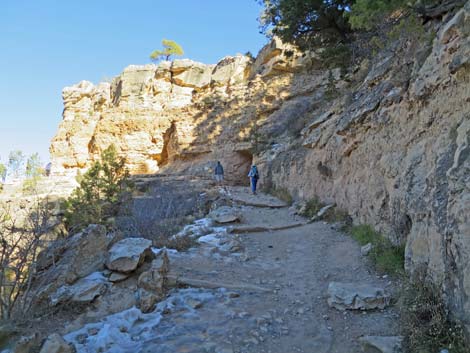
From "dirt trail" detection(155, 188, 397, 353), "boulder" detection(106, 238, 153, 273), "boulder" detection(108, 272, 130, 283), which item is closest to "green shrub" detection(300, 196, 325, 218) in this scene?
"dirt trail" detection(155, 188, 397, 353)

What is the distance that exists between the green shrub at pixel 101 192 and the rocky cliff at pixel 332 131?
6.18 m

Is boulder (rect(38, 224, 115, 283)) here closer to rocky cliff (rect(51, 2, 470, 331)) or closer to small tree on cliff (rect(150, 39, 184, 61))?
rocky cliff (rect(51, 2, 470, 331))

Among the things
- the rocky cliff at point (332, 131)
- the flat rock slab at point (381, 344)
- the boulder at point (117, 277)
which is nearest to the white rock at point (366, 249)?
the rocky cliff at point (332, 131)

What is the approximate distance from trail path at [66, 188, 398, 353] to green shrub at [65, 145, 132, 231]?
25.9 feet

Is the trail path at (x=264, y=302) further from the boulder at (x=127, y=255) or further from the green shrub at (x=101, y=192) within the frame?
the green shrub at (x=101, y=192)

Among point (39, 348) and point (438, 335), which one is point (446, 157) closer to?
point (438, 335)

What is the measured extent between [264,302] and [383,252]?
199 centimetres

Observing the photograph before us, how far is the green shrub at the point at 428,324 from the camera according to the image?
241 centimetres

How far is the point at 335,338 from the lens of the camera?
3.01 m

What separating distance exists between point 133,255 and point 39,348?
177 centimetres

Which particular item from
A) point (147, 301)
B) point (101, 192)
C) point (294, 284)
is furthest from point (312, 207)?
point (101, 192)

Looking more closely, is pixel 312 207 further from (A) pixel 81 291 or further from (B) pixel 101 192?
(B) pixel 101 192

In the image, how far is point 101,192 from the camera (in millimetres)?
14180

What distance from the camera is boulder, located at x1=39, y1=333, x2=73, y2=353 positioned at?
2.68 meters
